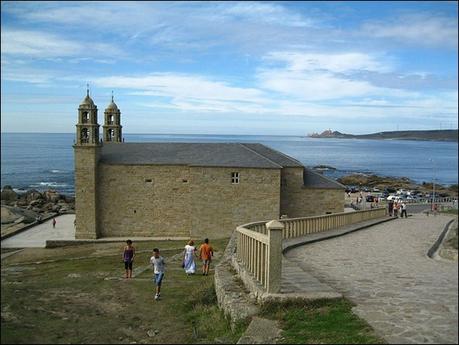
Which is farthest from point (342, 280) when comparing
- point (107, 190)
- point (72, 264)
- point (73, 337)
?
point (107, 190)

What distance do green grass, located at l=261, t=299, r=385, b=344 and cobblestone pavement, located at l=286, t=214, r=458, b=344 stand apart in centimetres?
19

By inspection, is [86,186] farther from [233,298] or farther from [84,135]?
[233,298]

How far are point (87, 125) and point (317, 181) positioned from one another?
15838 mm

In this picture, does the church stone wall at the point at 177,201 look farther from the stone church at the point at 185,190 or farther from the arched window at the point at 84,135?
the arched window at the point at 84,135

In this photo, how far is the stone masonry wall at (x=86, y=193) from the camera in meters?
33.4

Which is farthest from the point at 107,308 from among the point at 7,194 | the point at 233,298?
the point at 7,194

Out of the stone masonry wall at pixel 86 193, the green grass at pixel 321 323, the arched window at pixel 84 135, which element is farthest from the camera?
the arched window at pixel 84 135

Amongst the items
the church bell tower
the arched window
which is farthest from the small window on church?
the arched window

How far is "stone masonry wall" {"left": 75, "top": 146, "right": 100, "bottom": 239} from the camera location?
3338cm

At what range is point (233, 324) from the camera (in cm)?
857

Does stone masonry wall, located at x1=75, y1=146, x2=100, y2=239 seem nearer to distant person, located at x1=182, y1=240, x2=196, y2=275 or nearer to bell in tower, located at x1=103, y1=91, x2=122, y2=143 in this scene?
bell in tower, located at x1=103, y1=91, x2=122, y2=143

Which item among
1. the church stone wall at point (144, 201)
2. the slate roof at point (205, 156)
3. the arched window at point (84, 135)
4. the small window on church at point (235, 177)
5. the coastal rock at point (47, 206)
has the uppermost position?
the arched window at point (84, 135)

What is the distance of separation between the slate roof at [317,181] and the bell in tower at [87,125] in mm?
14207

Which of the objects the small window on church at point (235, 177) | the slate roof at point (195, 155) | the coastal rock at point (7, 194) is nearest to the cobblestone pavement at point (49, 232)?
the slate roof at point (195, 155)
